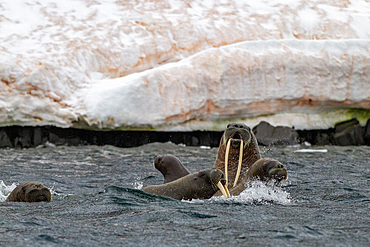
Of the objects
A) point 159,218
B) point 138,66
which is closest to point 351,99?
point 138,66

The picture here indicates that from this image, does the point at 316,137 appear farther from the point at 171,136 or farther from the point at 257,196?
the point at 257,196

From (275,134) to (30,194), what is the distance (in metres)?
10.1

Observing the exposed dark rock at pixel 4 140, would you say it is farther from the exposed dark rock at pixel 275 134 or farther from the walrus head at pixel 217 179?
the walrus head at pixel 217 179

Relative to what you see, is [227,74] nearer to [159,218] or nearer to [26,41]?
[26,41]

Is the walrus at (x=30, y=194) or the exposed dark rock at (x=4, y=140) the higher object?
the exposed dark rock at (x=4, y=140)

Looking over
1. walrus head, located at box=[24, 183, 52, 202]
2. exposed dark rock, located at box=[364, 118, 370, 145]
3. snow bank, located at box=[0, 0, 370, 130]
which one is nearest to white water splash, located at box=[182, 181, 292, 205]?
walrus head, located at box=[24, 183, 52, 202]

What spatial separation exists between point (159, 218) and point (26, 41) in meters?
11.7

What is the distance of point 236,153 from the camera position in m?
6.84

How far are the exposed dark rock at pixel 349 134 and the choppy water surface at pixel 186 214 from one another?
6085 millimetres

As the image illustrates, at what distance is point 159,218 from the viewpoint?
513 cm

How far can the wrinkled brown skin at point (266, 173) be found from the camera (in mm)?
5918

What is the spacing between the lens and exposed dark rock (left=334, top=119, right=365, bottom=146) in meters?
15.8

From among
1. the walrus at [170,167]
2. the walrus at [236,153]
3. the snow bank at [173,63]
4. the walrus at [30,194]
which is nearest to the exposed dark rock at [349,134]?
the snow bank at [173,63]

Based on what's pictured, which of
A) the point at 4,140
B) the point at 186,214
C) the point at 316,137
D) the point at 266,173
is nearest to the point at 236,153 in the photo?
the point at 266,173
